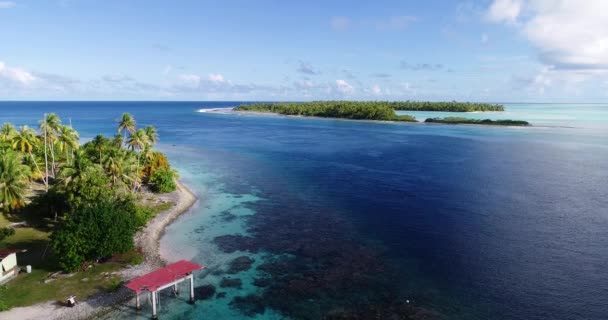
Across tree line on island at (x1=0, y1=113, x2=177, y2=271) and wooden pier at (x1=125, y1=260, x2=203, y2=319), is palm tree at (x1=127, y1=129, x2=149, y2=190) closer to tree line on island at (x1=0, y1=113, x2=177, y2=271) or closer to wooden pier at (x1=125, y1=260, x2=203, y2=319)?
tree line on island at (x1=0, y1=113, x2=177, y2=271)

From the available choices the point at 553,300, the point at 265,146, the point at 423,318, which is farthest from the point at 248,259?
the point at 265,146

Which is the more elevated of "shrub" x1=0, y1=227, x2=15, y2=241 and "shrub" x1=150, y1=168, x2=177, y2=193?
"shrub" x1=150, y1=168, x2=177, y2=193

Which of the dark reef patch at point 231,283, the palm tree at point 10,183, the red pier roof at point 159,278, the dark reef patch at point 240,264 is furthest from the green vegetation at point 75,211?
the dark reef patch at point 240,264

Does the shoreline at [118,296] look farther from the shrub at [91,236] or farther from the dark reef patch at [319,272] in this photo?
the dark reef patch at [319,272]

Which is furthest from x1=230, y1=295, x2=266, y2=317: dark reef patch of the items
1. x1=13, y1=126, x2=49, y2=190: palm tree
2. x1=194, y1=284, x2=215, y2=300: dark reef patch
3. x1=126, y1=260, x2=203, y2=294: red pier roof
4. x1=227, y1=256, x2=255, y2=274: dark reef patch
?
x1=13, y1=126, x2=49, y2=190: palm tree

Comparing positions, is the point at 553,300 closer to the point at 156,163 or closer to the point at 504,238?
the point at 504,238
